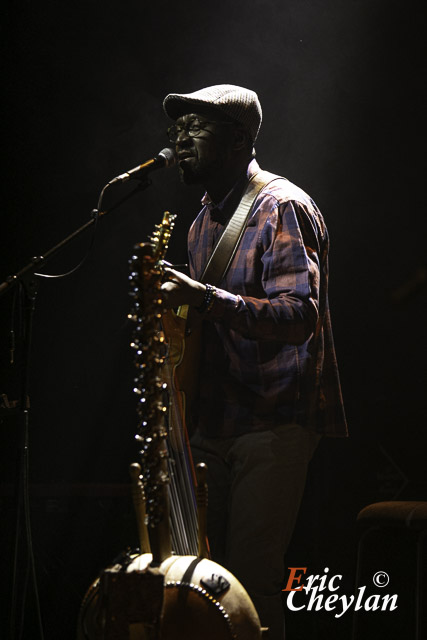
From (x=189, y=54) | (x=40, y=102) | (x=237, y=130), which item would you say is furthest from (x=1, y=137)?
(x=237, y=130)

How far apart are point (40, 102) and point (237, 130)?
5.20ft

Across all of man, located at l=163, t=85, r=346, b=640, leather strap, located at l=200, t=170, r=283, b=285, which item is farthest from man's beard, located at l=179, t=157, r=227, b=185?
leather strap, located at l=200, t=170, r=283, b=285

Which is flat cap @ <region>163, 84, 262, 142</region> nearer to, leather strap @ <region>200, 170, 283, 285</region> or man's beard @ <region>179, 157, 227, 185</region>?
man's beard @ <region>179, 157, 227, 185</region>

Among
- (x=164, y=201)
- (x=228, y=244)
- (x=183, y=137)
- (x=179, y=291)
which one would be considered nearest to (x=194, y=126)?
(x=183, y=137)

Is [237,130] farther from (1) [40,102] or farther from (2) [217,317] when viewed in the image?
(1) [40,102]

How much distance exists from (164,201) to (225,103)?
123cm

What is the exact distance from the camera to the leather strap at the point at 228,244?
216 cm

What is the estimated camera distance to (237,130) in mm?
2311

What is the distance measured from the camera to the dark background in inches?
115

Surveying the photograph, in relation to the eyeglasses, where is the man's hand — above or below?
below

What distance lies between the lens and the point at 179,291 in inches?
71.3

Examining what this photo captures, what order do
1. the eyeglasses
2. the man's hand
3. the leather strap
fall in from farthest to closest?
the eyeglasses → the leather strap → the man's hand

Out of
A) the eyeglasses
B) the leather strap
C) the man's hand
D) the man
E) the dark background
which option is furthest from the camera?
the dark background

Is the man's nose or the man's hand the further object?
the man's nose
